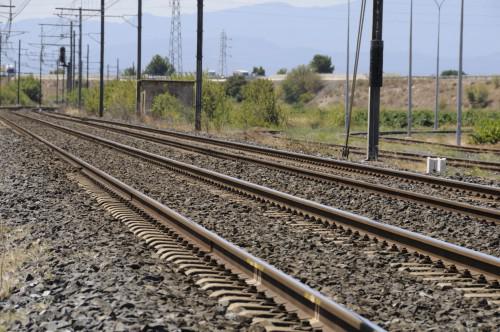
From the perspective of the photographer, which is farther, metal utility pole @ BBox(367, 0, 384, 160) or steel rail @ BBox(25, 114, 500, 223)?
metal utility pole @ BBox(367, 0, 384, 160)

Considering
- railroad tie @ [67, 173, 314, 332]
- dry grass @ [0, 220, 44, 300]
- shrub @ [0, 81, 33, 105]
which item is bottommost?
dry grass @ [0, 220, 44, 300]

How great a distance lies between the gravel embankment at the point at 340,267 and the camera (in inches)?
276

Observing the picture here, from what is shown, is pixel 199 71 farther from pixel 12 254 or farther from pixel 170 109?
pixel 12 254

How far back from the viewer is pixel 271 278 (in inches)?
305

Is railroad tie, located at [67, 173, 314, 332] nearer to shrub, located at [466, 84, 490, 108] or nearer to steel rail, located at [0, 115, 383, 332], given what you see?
steel rail, located at [0, 115, 383, 332]

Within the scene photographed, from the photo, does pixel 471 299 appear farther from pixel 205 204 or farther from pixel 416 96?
pixel 416 96

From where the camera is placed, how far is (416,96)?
445 feet

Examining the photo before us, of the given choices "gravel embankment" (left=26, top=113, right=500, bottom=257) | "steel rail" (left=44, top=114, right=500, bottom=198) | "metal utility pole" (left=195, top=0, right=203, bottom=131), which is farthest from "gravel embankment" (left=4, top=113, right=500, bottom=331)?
"metal utility pole" (left=195, top=0, right=203, bottom=131)

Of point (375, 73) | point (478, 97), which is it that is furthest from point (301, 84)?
point (375, 73)

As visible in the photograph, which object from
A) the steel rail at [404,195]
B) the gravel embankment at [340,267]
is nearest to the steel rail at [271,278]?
the gravel embankment at [340,267]

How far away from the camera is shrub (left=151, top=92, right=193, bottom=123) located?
5644 centimetres

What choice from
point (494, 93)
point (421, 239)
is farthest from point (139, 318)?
point (494, 93)

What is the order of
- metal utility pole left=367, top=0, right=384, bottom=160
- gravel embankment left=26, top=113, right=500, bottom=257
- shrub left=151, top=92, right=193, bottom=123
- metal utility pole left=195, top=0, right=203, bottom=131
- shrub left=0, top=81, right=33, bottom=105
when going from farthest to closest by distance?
shrub left=0, top=81, right=33, bottom=105 < shrub left=151, top=92, right=193, bottom=123 < metal utility pole left=195, top=0, right=203, bottom=131 < metal utility pole left=367, top=0, right=384, bottom=160 < gravel embankment left=26, top=113, right=500, bottom=257

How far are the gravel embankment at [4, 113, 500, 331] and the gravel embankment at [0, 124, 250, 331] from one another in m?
1.20
